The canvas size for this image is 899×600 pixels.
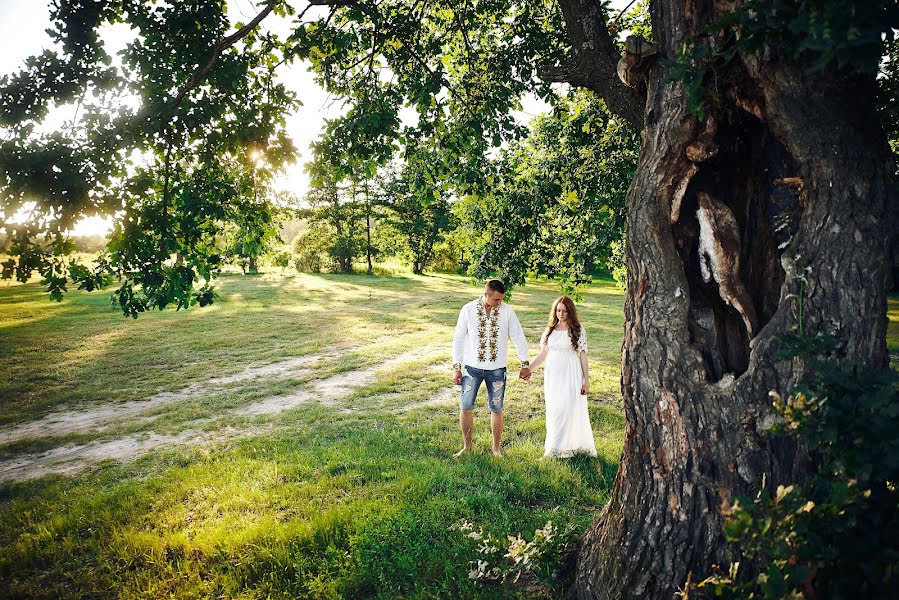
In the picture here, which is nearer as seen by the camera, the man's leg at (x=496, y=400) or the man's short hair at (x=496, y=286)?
the man's short hair at (x=496, y=286)

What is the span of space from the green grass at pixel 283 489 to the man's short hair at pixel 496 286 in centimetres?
223

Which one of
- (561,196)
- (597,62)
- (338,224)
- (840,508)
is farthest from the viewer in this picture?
(338,224)

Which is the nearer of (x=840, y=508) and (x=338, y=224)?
(x=840, y=508)

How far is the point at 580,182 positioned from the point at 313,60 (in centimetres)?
358

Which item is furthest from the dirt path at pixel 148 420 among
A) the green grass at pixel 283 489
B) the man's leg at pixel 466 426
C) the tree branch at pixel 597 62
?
the tree branch at pixel 597 62

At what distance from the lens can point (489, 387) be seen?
624 centimetres

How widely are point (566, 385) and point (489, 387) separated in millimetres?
1111

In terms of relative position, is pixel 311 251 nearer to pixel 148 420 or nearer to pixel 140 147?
pixel 148 420

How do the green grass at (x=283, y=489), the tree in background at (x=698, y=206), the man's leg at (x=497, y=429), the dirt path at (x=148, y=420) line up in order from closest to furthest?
the tree in background at (x=698, y=206), the green grass at (x=283, y=489), the man's leg at (x=497, y=429), the dirt path at (x=148, y=420)

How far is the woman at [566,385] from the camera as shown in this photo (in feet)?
20.2

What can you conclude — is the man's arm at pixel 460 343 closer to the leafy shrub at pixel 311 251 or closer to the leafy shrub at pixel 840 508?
the leafy shrub at pixel 840 508

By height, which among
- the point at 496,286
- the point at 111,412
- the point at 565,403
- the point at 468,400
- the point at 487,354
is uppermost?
the point at 496,286

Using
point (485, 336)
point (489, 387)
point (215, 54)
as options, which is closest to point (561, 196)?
point (485, 336)

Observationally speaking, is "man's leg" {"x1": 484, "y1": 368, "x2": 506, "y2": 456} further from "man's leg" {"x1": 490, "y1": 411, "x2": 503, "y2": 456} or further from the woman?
the woman
